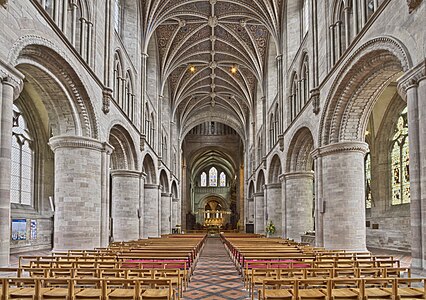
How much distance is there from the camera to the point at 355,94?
1644 cm

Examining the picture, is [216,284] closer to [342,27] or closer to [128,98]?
[342,27]

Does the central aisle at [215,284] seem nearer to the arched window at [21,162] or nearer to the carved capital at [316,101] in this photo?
the carved capital at [316,101]

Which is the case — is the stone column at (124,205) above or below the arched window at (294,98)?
below

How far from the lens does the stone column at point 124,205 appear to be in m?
25.0

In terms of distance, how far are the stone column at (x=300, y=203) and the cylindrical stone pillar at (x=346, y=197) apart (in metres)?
7.71

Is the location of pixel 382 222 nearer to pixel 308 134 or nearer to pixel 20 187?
pixel 308 134

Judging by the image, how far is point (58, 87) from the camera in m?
15.6

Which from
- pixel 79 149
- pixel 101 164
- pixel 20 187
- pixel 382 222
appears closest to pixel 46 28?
pixel 79 149

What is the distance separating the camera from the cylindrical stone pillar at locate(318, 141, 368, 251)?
16.8 metres

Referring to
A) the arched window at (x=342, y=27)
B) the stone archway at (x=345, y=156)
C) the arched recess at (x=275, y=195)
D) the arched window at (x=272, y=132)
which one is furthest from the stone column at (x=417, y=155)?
the arched window at (x=272, y=132)

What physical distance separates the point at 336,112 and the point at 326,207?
362 cm

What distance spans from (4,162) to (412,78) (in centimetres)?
930

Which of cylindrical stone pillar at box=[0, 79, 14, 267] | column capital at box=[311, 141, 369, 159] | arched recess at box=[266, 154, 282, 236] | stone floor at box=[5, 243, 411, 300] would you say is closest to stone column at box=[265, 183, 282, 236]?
arched recess at box=[266, 154, 282, 236]

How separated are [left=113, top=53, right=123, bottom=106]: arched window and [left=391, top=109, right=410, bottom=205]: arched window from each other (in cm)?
1446
